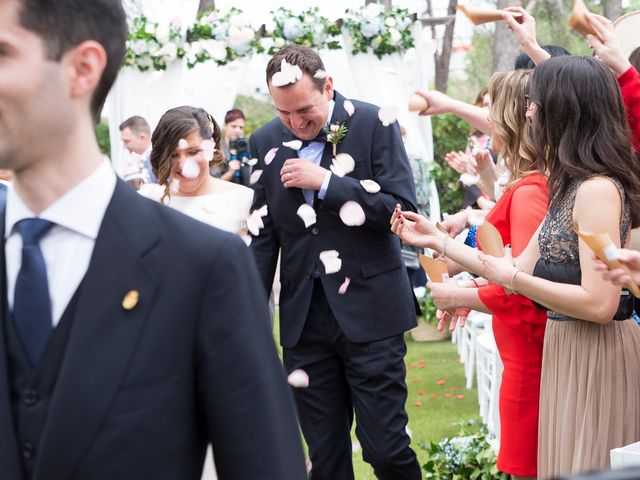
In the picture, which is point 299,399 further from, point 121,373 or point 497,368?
point 121,373

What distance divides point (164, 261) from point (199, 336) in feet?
0.47

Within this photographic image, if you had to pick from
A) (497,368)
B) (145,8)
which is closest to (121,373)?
(497,368)

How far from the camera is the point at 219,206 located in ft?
16.1

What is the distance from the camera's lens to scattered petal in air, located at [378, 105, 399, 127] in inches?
187

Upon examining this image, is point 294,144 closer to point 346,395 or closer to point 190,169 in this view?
point 190,169

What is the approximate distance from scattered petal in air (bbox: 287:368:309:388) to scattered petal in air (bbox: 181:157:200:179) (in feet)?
3.39

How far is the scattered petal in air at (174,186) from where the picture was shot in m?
4.95

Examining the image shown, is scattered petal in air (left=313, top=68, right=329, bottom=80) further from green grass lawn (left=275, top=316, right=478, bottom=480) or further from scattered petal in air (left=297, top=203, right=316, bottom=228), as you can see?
green grass lawn (left=275, top=316, right=478, bottom=480)

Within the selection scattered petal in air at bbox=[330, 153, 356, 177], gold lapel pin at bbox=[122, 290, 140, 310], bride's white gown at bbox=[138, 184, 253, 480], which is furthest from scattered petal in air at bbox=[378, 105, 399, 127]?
gold lapel pin at bbox=[122, 290, 140, 310]

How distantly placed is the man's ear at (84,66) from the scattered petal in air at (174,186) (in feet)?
10.3

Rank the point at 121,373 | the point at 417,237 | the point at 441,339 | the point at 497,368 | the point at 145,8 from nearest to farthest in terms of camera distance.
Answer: the point at 121,373, the point at 417,237, the point at 497,368, the point at 441,339, the point at 145,8

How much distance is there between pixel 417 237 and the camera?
3965mm

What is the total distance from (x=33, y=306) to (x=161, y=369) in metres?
0.24

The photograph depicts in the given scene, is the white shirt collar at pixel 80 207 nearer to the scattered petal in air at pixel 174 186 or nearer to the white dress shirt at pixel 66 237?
the white dress shirt at pixel 66 237
